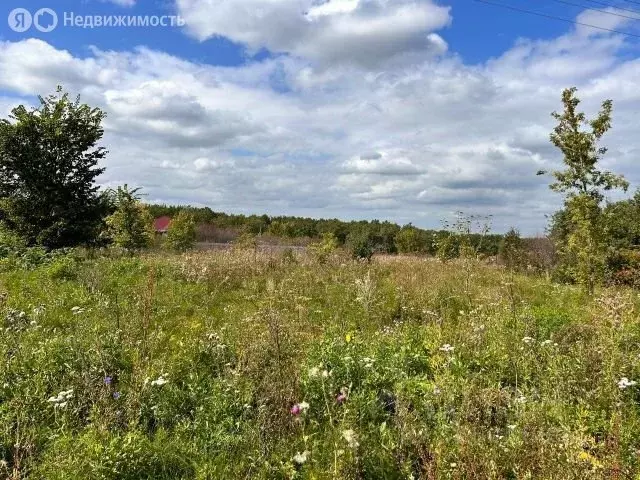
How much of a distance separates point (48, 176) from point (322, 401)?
14.0 metres

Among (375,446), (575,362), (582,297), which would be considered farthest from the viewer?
(582,297)

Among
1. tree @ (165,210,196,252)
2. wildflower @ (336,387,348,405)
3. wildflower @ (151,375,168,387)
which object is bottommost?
wildflower @ (151,375,168,387)

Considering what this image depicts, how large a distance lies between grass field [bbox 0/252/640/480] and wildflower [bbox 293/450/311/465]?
0.01 metres

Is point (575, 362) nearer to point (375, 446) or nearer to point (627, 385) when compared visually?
point (627, 385)

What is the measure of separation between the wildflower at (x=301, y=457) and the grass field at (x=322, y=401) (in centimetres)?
1

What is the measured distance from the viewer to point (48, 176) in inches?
585

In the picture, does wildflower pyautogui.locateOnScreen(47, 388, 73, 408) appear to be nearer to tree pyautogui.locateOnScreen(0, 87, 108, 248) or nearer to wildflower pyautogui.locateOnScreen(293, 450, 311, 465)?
wildflower pyautogui.locateOnScreen(293, 450, 311, 465)

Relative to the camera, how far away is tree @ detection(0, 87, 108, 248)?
14.6 meters

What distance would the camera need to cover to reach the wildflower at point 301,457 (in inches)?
114

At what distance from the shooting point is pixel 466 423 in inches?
126

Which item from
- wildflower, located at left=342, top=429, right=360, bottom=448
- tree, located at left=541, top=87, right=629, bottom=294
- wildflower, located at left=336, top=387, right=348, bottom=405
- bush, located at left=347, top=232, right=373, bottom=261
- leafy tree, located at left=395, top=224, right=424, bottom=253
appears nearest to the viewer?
wildflower, located at left=342, top=429, right=360, bottom=448

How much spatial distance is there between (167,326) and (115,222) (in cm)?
1704

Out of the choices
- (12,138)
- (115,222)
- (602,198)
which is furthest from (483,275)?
(115,222)

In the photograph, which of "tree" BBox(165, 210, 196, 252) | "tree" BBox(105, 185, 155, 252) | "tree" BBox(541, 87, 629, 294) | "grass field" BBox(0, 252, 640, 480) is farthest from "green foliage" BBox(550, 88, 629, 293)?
"tree" BBox(165, 210, 196, 252)
